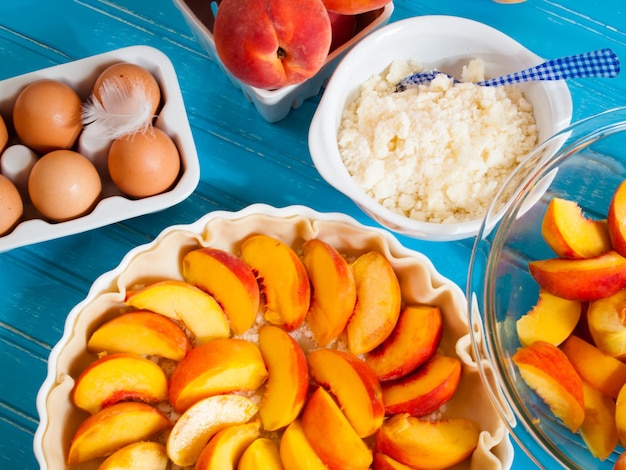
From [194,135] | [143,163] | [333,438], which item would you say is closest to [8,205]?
[143,163]

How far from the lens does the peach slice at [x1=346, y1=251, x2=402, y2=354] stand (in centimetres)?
86

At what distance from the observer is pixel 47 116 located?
0.88 m

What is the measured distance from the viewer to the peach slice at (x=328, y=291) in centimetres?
85

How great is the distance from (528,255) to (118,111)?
21.1 inches

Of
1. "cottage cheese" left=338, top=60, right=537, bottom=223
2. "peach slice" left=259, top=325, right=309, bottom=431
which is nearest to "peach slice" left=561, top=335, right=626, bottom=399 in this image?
"cottage cheese" left=338, top=60, right=537, bottom=223

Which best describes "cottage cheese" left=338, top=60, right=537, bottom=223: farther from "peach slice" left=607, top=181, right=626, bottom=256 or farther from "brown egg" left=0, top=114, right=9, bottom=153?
"brown egg" left=0, top=114, right=9, bottom=153

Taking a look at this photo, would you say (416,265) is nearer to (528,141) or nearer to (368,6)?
(528,141)

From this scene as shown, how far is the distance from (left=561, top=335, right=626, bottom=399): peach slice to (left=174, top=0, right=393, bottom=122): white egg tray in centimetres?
47

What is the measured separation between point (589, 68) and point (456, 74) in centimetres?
17

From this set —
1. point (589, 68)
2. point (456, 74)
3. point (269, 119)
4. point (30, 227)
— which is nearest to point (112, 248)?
point (30, 227)

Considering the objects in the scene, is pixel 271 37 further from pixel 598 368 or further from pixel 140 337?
pixel 598 368

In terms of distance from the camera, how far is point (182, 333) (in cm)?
87

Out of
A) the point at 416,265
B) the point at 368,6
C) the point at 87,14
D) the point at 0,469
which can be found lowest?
the point at 0,469

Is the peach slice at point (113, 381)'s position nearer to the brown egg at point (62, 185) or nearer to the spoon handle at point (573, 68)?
the brown egg at point (62, 185)
